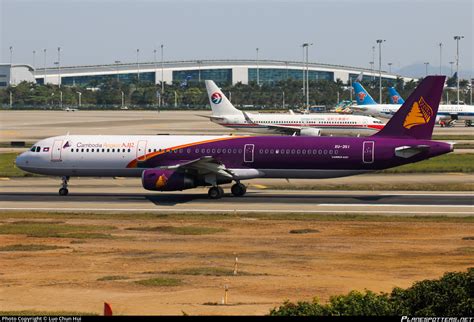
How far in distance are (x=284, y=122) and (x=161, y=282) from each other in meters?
77.0

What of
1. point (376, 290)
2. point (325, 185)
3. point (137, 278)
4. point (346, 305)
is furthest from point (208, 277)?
point (325, 185)

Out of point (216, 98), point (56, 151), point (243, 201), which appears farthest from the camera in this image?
point (216, 98)

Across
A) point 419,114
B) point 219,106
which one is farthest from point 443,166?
point 219,106

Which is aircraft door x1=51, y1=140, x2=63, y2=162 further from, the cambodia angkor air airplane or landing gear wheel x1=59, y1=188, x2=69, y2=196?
landing gear wheel x1=59, y1=188, x2=69, y2=196

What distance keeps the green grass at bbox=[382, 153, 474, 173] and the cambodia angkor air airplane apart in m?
17.5

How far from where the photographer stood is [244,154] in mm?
51188

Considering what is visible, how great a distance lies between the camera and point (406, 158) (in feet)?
164

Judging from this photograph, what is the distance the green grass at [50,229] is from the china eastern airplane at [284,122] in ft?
208

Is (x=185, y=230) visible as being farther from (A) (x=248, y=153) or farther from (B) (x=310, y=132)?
(B) (x=310, y=132)

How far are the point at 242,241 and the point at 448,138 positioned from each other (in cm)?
7306

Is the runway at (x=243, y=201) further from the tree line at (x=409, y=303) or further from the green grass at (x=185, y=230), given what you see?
the tree line at (x=409, y=303)

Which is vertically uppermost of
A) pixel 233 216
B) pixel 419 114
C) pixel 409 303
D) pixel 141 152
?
pixel 419 114

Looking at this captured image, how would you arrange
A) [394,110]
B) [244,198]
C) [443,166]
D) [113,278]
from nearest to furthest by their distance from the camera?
1. [113,278]
2. [244,198]
3. [443,166]
4. [394,110]

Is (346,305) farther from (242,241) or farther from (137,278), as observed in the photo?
(242,241)
